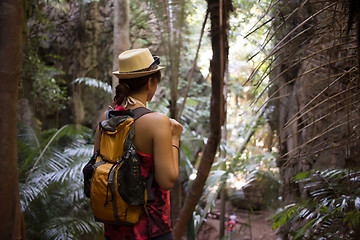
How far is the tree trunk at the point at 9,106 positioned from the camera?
1.08 meters

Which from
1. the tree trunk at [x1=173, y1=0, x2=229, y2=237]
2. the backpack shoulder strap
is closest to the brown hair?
the backpack shoulder strap

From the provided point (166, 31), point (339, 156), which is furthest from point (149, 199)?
point (166, 31)

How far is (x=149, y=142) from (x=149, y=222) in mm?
367

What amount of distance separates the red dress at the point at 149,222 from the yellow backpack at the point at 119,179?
0.05 meters

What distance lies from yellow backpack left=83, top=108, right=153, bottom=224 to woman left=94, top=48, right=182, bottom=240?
2.1 inches

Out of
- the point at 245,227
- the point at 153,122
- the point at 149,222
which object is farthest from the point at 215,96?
the point at 245,227

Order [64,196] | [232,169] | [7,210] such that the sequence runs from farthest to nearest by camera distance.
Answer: [232,169]
[64,196]
[7,210]

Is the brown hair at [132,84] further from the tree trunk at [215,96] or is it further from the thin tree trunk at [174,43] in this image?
the thin tree trunk at [174,43]

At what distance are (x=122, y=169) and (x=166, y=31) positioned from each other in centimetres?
266

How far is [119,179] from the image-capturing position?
1.49 m

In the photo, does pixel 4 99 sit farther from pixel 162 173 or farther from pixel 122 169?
pixel 162 173

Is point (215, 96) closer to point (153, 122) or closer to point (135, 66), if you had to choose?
point (135, 66)

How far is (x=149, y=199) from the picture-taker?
1521mm

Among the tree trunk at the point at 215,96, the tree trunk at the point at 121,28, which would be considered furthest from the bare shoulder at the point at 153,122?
the tree trunk at the point at 121,28
